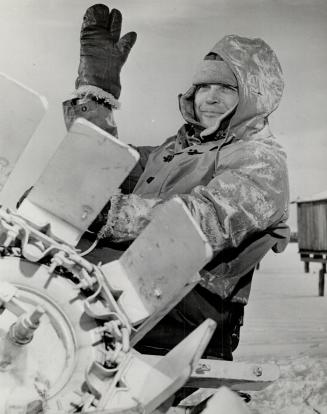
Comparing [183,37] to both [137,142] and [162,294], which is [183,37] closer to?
[137,142]

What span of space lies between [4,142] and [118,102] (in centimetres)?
68

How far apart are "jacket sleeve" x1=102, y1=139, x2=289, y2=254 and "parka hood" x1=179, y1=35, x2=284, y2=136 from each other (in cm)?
26

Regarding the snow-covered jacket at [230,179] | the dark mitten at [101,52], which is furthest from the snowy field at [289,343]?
the dark mitten at [101,52]

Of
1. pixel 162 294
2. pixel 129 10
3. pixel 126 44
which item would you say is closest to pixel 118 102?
pixel 126 44

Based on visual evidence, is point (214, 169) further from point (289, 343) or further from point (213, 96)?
point (289, 343)

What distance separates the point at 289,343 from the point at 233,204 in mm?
2007

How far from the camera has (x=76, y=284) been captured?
1090 mm

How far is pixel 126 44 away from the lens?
69.4 inches

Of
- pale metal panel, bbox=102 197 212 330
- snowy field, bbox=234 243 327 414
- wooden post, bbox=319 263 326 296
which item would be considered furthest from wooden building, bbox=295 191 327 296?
pale metal panel, bbox=102 197 212 330

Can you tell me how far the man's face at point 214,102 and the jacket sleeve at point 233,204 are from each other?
13.9 inches

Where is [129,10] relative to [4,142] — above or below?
above

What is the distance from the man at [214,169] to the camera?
1.36 meters

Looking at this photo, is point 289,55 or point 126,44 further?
point 289,55

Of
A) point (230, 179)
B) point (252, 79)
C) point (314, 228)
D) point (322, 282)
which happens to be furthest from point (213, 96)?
point (322, 282)
